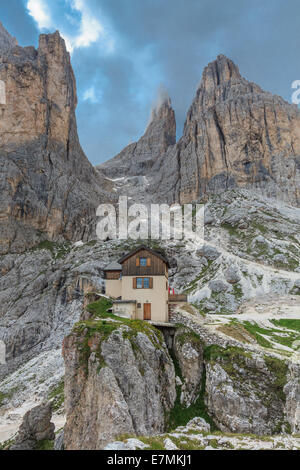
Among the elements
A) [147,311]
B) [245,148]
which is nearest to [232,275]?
[147,311]

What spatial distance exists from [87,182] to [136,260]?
379 feet

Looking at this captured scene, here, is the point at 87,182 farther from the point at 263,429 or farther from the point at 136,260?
the point at 263,429

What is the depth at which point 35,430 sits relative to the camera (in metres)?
25.4

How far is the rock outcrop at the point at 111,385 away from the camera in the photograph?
1692cm

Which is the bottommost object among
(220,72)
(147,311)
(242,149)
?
(147,311)

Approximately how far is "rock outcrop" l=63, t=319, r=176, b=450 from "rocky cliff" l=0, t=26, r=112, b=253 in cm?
8826

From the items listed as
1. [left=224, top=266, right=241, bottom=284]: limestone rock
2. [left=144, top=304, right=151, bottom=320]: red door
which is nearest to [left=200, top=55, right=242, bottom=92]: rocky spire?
[left=224, top=266, right=241, bottom=284]: limestone rock

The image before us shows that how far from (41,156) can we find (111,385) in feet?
376

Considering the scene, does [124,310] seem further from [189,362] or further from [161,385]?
[161,385]

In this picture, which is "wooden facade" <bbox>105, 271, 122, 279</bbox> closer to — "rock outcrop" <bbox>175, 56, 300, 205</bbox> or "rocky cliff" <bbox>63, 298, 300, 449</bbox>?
"rocky cliff" <bbox>63, 298, 300, 449</bbox>

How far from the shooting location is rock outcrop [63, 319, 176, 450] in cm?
1692

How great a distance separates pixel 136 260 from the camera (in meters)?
30.6

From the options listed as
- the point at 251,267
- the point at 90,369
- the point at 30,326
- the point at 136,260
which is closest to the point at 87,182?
the point at 30,326

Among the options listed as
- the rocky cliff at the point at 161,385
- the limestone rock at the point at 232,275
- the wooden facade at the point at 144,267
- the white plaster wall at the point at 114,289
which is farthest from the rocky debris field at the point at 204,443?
the limestone rock at the point at 232,275
